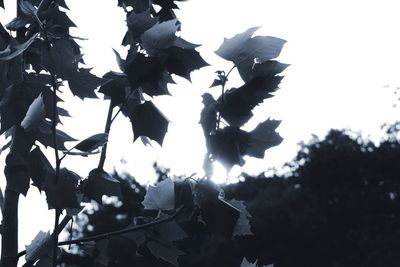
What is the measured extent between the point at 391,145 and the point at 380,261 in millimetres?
10696

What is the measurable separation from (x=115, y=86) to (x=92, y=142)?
0.20 meters

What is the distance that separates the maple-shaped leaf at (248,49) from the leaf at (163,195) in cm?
35

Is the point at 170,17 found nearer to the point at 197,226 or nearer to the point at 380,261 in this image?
the point at 197,226

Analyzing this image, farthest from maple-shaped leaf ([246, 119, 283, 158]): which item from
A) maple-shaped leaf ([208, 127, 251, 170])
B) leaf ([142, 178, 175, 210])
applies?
leaf ([142, 178, 175, 210])

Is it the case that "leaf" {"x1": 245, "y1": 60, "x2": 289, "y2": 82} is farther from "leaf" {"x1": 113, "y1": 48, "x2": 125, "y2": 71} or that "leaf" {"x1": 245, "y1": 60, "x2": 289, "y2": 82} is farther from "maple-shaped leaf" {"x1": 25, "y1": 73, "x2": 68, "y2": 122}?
"maple-shaped leaf" {"x1": 25, "y1": 73, "x2": 68, "y2": 122}

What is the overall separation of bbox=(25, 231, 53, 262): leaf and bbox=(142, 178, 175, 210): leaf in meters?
0.32

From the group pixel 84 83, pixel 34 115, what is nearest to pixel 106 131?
pixel 84 83

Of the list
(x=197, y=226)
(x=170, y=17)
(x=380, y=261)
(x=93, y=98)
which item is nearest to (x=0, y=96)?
(x=93, y=98)

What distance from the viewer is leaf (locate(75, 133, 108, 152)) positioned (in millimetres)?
1293

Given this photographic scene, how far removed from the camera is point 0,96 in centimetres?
141

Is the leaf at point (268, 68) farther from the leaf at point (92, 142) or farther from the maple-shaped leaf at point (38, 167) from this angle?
the maple-shaped leaf at point (38, 167)

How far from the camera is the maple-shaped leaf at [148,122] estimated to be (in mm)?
1504

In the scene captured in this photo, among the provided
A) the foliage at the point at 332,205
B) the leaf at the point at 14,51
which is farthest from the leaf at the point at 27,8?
the foliage at the point at 332,205

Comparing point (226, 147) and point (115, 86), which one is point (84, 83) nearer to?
point (115, 86)
